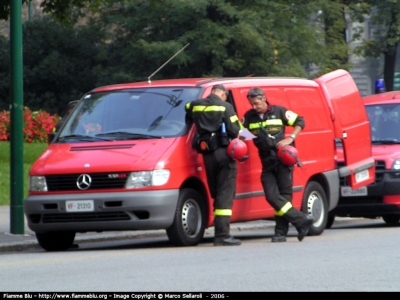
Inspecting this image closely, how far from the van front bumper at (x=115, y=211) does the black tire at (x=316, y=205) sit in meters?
2.46

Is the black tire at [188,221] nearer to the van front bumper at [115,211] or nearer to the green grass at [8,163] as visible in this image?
the van front bumper at [115,211]

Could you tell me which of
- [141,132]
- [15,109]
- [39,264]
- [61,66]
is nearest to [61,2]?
[15,109]

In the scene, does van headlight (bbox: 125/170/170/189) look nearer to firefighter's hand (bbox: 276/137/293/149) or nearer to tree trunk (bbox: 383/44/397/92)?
firefighter's hand (bbox: 276/137/293/149)

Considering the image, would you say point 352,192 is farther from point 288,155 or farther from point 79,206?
point 79,206

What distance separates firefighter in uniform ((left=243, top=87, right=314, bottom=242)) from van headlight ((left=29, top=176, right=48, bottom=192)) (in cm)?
239

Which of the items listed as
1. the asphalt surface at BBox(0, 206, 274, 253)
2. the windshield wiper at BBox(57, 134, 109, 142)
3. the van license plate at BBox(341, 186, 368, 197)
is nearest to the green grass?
the asphalt surface at BBox(0, 206, 274, 253)

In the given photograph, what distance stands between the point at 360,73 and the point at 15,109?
1723 inches

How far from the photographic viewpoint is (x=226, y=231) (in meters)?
11.4

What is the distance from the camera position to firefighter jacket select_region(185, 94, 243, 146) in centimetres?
1127

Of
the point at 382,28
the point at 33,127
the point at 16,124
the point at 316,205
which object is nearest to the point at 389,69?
the point at 382,28

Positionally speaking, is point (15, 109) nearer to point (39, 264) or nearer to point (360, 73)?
point (39, 264)

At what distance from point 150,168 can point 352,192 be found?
473 cm

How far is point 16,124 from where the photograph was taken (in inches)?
522

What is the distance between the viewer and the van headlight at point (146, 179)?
35.8ft
